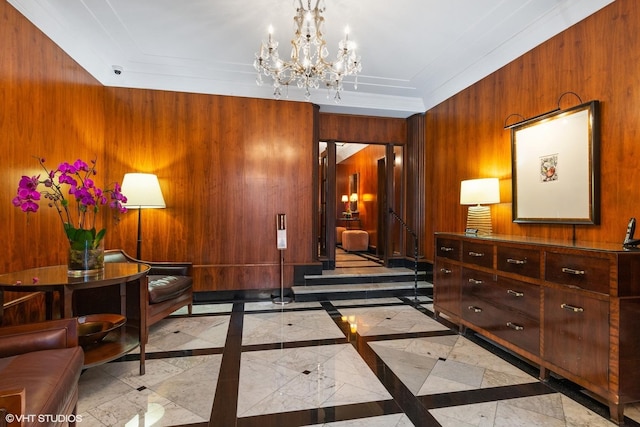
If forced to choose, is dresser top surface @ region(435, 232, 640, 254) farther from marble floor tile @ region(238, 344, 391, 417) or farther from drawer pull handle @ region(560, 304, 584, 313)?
marble floor tile @ region(238, 344, 391, 417)

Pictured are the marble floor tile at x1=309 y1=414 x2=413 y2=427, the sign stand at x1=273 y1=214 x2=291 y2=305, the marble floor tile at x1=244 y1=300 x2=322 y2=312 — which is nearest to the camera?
the marble floor tile at x1=309 y1=414 x2=413 y2=427

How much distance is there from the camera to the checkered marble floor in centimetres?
192

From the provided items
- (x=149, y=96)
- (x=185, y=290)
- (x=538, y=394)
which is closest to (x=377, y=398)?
(x=538, y=394)

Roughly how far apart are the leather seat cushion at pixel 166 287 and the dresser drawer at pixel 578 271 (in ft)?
10.9

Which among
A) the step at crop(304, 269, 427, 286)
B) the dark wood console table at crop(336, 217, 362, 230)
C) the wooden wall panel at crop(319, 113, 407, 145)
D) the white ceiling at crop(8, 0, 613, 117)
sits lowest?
the step at crop(304, 269, 427, 286)

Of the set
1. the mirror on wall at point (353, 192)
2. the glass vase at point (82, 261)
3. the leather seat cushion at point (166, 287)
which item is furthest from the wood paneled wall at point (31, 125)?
the mirror on wall at point (353, 192)

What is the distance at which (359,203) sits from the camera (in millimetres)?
9273


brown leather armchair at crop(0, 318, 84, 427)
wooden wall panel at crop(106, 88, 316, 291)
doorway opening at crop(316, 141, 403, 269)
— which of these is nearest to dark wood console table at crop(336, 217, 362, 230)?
doorway opening at crop(316, 141, 403, 269)

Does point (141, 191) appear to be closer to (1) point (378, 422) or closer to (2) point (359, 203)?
(1) point (378, 422)

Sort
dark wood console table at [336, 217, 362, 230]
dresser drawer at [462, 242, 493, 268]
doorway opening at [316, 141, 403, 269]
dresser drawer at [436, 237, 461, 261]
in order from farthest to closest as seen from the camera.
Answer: dark wood console table at [336, 217, 362, 230]
doorway opening at [316, 141, 403, 269]
dresser drawer at [436, 237, 461, 261]
dresser drawer at [462, 242, 493, 268]

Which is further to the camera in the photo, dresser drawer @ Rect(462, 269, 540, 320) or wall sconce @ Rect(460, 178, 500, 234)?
wall sconce @ Rect(460, 178, 500, 234)

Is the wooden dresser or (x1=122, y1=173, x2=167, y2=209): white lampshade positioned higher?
(x1=122, y1=173, x2=167, y2=209): white lampshade

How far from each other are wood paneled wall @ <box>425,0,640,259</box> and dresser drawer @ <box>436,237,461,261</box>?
2.31 feet

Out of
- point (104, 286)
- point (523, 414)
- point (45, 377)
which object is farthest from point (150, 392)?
point (523, 414)
